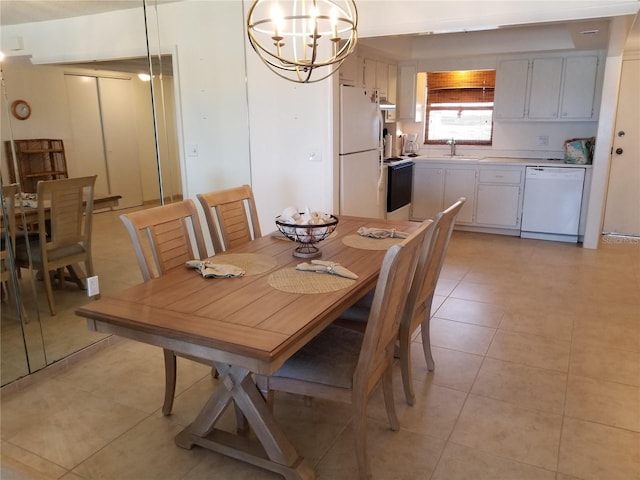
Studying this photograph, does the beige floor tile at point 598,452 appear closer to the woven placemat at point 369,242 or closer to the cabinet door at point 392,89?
the woven placemat at point 369,242

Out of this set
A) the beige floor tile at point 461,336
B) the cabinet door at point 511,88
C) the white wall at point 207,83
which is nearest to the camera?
the beige floor tile at point 461,336

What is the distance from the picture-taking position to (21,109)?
273 centimetres

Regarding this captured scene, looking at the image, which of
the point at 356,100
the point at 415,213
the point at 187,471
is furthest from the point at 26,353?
the point at 415,213

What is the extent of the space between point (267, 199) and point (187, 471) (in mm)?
2859

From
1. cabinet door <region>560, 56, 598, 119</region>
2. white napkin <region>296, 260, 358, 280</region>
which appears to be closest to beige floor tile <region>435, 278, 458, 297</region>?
white napkin <region>296, 260, 358, 280</region>

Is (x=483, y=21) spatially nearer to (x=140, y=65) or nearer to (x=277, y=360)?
(x=140, y=65)

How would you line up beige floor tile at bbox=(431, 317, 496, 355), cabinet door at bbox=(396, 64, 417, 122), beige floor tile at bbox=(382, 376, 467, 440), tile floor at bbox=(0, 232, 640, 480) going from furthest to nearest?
cabinet door at bbox=(396, 64, 417, 122), beige floor tile at bbox=(431, 317, 496, 355), beige floor tile at bbox=(382, 376, 467, 440), tile floor at bbox=(0, 232, 640, 480)

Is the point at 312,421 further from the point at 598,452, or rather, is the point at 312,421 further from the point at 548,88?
the point at 548,88

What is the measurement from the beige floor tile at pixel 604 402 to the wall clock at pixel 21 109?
328cm

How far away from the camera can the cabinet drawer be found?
18.6 ft

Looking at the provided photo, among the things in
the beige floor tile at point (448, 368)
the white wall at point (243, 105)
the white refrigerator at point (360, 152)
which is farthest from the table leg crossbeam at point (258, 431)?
the white refrigerator at point (360, 152)

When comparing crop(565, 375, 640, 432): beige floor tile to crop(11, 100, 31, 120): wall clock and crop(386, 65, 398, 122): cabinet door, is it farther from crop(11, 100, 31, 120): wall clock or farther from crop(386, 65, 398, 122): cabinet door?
crop(386, 65, 398, 122): cabinet door

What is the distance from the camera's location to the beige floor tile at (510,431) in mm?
2080

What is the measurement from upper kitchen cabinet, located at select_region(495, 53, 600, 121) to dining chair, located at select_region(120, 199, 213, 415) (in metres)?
4.79
